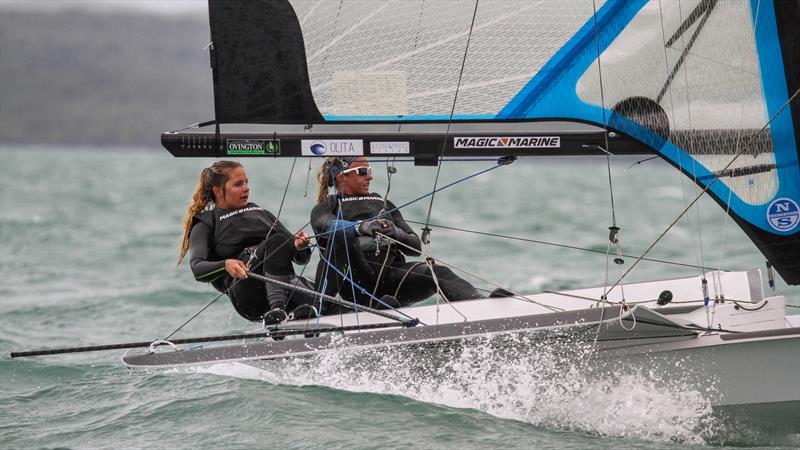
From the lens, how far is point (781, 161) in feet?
14.2

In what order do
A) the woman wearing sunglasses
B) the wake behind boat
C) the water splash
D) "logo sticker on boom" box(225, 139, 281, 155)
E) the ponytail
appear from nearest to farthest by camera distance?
the wake behind boat < the water splash < "logo sticker on boom" box(225, 139, 281, 155) < the woman wearing sunglasses < the ponytail

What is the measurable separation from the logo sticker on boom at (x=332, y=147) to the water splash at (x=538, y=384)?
822mm

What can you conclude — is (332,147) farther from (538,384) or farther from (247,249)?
(538,384)

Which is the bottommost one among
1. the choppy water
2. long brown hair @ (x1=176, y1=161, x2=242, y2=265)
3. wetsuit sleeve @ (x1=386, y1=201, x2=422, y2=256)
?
the choppy water

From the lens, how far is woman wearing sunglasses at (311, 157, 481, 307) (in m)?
4.91

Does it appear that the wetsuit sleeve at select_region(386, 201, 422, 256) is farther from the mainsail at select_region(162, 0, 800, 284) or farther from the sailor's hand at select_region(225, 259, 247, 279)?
the sailor's hand at select_region(225, 259, 247, 279)

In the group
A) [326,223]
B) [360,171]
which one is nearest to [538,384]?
[326,223]

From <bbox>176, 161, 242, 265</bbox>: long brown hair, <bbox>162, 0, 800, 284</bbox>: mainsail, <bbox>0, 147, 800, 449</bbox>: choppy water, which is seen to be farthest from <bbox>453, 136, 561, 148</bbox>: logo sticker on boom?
<bbox>176, 161, 242, 265</bbox>: long brown hair

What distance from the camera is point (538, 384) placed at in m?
4.20

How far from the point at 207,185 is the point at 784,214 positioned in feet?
8.43

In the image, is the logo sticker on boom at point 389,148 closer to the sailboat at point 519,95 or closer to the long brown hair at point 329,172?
the sailboat at point 519,95

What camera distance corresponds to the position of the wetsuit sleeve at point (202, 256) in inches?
184

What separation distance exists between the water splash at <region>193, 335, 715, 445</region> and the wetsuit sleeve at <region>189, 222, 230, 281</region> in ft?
1.66

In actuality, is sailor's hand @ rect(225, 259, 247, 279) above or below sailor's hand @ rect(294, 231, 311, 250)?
below
